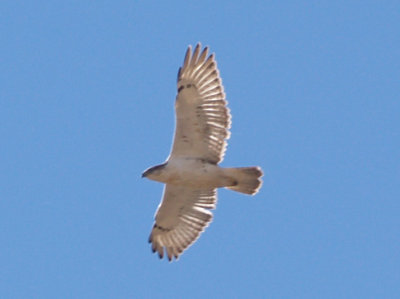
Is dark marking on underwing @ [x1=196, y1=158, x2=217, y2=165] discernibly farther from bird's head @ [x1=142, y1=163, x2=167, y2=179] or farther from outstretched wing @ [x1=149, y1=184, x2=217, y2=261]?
outstretched wing @ [x1=149, y1=184, x2=217, y2=261]

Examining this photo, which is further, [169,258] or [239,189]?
[169,258]

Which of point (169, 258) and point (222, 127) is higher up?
point (222, 127)

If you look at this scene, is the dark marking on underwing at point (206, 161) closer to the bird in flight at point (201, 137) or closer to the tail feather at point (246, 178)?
the bird in flight at point (201, 137)

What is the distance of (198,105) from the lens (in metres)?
16.9

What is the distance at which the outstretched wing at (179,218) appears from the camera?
59.5 ft

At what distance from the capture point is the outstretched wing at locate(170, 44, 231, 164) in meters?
16.9

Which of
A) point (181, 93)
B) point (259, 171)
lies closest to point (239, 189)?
point (259, 171)

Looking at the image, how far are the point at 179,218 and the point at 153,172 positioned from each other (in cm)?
185

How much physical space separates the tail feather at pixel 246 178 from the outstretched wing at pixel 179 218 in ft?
4.10

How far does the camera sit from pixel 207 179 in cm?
1689

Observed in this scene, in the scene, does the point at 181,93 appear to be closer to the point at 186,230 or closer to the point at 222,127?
the point at 222,127

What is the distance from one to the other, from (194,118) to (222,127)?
17.6 inches

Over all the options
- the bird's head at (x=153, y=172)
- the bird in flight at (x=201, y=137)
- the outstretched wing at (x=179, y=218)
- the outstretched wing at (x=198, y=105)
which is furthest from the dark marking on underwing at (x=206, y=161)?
the outstretched wing at (x=179, y=218)

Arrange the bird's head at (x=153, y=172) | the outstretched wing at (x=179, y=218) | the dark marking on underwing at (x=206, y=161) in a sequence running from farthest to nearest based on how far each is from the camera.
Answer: the outstretched wing at (x=179, y=218) < the dark marking on underwing at (x=206, y=161) < the bird's head at (x=153, y=172)
